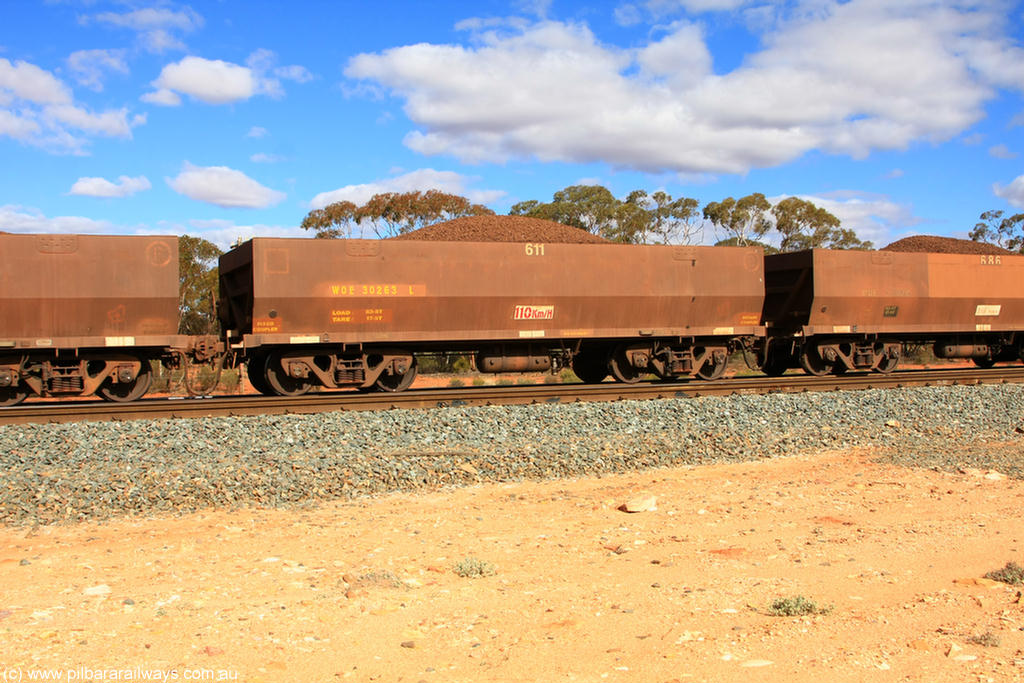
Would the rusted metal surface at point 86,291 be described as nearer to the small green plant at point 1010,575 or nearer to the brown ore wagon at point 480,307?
the brown ore wagon at point 480,307

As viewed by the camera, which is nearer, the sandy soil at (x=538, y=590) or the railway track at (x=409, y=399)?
the sandy soil at (x=538, y=590)

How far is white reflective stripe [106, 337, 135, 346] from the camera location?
12.9 m

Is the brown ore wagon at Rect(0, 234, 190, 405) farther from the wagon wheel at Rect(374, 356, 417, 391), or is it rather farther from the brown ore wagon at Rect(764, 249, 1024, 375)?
the brown ore wagon at Rect(764, 249, 1024, 375)

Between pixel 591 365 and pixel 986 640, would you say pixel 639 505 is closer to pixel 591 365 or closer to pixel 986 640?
pixel 986 640

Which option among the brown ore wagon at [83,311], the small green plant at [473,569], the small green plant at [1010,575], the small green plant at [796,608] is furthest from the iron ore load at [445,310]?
the small green plant at [1010,575]

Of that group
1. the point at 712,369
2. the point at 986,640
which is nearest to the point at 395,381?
the point at 712,369

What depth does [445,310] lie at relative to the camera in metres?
14.6

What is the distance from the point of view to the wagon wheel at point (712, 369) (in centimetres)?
1683

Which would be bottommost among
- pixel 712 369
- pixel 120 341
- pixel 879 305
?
pixel 712 369

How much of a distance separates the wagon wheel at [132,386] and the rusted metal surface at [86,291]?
2.55 feet

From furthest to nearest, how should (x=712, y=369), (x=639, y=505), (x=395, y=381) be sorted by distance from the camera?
(x=712, y=369) → (x=395, y=381) → (x=639, y=505)

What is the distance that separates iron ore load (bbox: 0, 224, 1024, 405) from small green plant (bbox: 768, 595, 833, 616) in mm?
10240

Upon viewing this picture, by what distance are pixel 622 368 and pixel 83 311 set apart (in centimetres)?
992

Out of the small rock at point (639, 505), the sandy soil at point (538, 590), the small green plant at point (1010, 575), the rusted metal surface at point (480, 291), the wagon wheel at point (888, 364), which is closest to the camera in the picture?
the sandy soil at point (538, 590)
